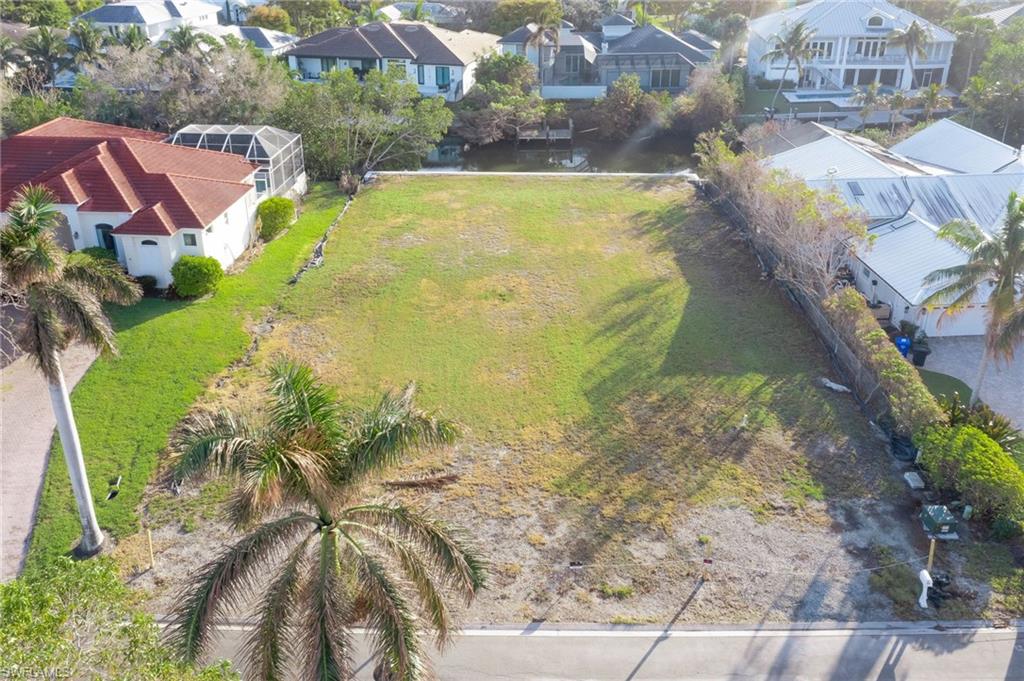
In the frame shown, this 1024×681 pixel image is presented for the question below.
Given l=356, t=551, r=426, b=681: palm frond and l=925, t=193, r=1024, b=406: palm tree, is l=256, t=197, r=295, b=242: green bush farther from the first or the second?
l=356, t=551, r=426, b=681: palm frond

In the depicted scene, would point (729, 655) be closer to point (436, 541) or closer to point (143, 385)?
point (436, 541)

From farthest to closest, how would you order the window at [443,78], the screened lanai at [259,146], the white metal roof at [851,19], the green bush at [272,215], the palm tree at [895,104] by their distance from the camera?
the white metal roof at [851,19] → the window at [443,78] → the palm tree at [895,104] → the screened lanai at [259,146] → the green bush at [272,215]

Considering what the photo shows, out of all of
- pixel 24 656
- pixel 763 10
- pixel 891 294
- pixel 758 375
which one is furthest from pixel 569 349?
pixel 763 10

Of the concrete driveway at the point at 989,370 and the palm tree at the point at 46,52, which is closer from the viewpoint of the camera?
the concrete driveway at the point at 989,370

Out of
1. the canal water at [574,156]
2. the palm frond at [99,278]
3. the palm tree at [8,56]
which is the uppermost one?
the palm tree at [8,56]

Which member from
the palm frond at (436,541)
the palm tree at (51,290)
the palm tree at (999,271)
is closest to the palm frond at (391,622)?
the palm frond at (436,541)

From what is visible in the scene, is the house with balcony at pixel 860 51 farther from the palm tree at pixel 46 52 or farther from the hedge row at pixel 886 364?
the palm tree at pixel 46 52

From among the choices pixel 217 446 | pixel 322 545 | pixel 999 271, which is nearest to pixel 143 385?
pixel 217 446

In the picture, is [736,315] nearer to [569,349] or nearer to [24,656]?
[569,349]
